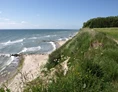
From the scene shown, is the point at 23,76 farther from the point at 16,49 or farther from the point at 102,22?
the point at 102,22

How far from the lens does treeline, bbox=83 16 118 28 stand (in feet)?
191

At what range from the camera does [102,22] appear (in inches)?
2338

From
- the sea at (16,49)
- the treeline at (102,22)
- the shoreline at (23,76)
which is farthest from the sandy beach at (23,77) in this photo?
the treeline at (102,22)

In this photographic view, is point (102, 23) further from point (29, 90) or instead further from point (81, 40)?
point (29, 90)

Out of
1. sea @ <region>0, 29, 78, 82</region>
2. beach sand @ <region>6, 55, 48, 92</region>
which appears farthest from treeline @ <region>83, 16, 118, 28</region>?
beach sand @ <region>6, 55, 48, 92</region>

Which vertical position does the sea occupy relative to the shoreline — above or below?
below

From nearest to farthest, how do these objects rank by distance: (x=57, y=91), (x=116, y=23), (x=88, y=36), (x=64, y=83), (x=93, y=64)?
(x=57, y=91), (x=64, y=83), (x=93, y=64), (x=88, y=36), (x=116, y=23)

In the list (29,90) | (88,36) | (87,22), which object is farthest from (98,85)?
(87,22)

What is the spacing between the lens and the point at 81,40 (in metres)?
18.0

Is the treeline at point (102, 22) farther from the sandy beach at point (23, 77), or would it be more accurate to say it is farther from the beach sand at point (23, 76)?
the beach sand at point (23, 76)

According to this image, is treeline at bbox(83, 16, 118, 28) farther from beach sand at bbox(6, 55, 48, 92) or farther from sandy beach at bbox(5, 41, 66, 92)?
beach sand at bbox(6, 55, 48, 92)

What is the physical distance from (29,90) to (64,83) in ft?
2.65

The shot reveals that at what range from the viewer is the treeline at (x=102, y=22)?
5828 centimetres

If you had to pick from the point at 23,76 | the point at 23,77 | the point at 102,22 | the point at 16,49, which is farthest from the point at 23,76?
the point at 102,22
